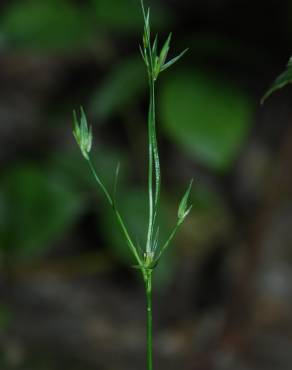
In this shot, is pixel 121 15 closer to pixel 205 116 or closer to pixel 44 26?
pixel 44 26

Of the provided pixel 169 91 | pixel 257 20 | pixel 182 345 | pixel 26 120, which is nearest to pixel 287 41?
pixel 257 20

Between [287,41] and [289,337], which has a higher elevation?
[287,41]

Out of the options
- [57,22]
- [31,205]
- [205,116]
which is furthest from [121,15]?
[31,205]

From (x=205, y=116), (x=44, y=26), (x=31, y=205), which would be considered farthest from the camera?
(x=31, y=205)

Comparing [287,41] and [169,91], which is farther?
[287,41]

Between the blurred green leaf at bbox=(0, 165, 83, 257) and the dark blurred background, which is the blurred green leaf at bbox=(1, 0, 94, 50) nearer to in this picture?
the dark blurred background

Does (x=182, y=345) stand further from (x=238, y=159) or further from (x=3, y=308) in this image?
(x=238, y=159)

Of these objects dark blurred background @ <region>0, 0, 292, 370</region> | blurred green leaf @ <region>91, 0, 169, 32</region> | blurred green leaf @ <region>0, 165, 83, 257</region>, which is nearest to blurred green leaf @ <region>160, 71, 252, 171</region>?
dark blurred background @ <region>0, 0, 292, 370</region>
